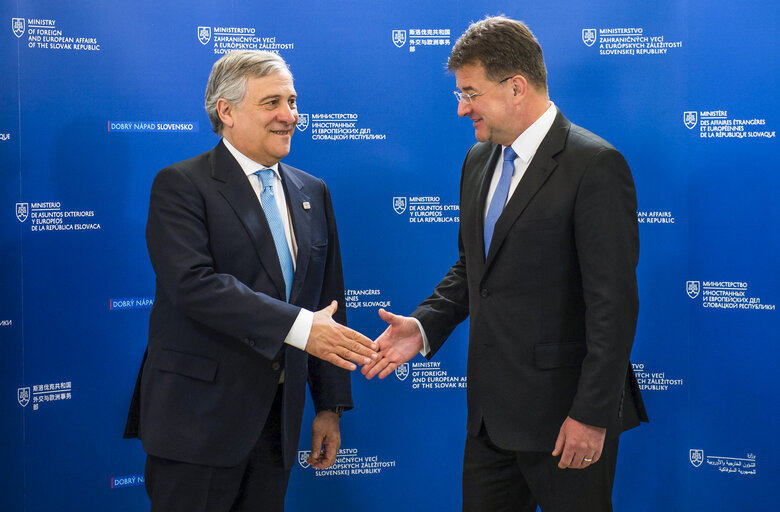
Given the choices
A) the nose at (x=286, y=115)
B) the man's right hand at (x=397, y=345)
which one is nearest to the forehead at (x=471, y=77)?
the nose at (x=286, y=115)

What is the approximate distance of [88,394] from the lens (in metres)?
3.21

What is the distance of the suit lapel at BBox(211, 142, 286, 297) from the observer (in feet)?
7.51

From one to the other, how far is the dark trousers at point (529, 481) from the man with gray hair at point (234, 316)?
20.3 inches

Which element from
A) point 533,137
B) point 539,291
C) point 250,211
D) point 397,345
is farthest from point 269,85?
point 539,291

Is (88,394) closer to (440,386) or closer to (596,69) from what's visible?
(440,386)

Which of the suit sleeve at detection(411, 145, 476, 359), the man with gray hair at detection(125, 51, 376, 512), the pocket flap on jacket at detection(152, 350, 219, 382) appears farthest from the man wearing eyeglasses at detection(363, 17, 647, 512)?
the pocket flap on jacket at detection(152, 350, 219, 382)

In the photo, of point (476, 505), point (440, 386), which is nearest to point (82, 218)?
point (440, 386)

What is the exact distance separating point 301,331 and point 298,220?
42cm

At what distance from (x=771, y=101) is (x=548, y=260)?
6.29 feet

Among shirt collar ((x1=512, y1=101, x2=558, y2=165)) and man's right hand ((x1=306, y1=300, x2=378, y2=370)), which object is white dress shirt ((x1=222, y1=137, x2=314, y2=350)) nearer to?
man's right hand ((x1=306, y1=300, x2=378, y2=370))

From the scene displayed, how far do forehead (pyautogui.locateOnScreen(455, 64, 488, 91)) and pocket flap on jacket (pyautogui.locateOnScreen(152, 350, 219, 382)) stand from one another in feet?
3.95

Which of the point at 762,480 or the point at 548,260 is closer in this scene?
the point at 548,260

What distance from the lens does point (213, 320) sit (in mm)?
2178

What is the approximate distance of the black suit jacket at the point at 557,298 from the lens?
6.56ft
